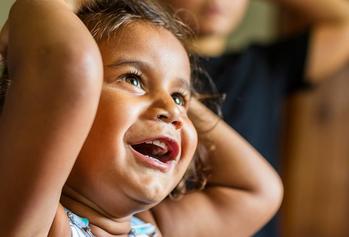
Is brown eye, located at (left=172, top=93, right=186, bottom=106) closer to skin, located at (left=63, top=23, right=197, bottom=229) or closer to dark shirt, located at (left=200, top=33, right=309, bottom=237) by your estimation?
skin, located at (left=63, top=23, right=197, bottom=229)

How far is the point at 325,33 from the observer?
4.66 feet

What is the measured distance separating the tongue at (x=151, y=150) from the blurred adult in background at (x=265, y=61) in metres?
0.61

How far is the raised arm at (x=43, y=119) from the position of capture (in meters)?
0.44

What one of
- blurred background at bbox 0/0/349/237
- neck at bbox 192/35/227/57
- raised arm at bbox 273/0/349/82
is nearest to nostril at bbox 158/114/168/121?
neck at bbox 192/35/227/57

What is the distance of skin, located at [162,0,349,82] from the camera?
1.25m

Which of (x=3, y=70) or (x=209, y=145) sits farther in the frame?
(x=209, y=145)

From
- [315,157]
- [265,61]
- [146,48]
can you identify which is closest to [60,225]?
[146,48]

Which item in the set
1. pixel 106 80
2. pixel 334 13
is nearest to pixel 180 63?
pixel 106 80

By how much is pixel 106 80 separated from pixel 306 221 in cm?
126

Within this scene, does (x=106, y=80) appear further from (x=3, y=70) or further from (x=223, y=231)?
(x=223, y=231)

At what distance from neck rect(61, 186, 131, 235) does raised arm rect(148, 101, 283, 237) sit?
0.39ft

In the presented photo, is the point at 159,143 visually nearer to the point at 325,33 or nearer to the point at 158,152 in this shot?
the point at 158,152

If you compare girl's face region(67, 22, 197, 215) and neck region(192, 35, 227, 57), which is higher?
girl's face region(67, 22, 197, 215)

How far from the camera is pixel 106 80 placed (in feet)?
1.84
